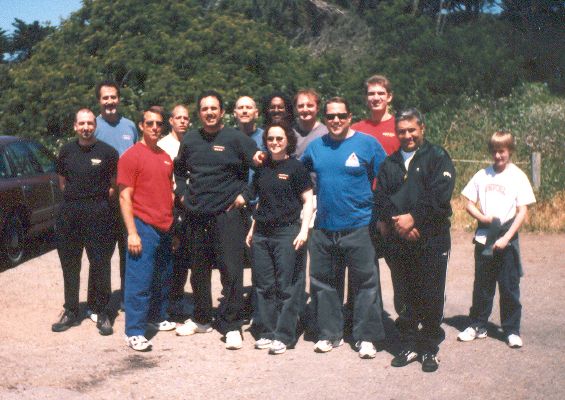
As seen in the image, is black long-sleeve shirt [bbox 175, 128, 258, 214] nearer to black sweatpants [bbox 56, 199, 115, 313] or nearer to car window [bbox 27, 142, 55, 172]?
black sweatpants [bbox 56, 199, 115, 313]

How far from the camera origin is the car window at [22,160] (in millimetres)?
9453

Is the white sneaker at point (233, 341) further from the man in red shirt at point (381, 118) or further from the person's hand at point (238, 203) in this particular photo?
the man in red shirt at point (381, 118)

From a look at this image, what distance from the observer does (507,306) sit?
5863 mm

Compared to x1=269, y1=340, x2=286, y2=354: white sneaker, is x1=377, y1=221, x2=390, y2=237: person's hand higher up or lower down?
higher up

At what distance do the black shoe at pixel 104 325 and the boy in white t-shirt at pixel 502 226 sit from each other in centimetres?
290

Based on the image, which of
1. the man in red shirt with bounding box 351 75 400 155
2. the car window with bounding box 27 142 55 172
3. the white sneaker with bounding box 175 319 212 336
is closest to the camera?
the man in red shirt with bounding box 351 75 400 155

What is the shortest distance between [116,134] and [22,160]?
133 inches

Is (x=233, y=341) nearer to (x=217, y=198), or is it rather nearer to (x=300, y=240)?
(x=300, y=240)

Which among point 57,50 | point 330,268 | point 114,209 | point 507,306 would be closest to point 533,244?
point 507,306

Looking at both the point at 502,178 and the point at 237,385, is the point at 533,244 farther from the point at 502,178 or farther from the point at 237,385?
the point at 237,385

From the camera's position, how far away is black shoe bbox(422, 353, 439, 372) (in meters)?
5.26

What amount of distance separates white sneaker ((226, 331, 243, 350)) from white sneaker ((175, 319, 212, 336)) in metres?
0.41

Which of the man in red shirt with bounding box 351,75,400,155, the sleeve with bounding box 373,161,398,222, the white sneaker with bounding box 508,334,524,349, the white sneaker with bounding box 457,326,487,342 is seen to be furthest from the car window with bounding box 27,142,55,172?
the white sneaker with bounding box 508,334,524,349

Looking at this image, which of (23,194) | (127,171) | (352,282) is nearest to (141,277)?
(127,171)
